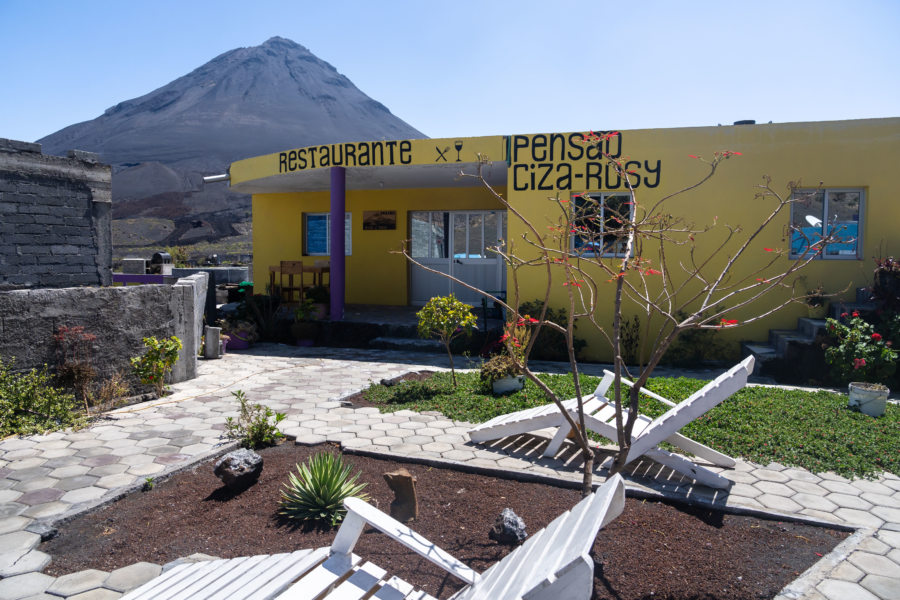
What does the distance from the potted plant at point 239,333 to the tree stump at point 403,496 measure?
25.2ft

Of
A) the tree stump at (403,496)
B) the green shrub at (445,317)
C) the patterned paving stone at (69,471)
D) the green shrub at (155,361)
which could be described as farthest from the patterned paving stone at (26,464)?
the green shrub at (445,317)

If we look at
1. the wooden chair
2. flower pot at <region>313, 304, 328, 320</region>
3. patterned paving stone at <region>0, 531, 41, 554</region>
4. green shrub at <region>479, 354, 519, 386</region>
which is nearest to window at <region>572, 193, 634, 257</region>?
green shrub at <region>479, 354, 519, 386</region>

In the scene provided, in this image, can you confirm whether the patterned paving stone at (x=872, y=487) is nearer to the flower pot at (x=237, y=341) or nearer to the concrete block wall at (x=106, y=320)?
the concrete block wall at (x=106, y=320)

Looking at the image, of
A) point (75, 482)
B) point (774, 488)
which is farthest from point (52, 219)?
point (774, 488)

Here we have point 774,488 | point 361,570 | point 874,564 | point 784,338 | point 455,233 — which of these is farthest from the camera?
point 455,233

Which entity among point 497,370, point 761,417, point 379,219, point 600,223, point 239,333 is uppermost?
point 379,219

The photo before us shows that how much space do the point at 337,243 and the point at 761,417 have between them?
26.8ft

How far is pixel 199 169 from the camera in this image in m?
63.3

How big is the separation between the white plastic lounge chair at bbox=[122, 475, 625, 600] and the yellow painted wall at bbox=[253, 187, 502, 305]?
11603 mm

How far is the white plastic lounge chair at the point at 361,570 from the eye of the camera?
1.93 m

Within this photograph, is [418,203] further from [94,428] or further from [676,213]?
[94,428]

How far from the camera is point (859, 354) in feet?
24.3

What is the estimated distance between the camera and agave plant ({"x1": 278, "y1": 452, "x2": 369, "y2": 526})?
361 centimetres

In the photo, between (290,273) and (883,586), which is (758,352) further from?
(290,273)
